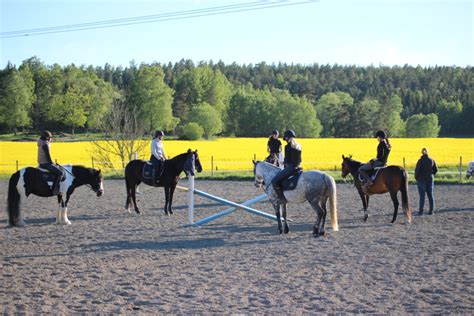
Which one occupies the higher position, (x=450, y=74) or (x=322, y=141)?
(x=450, y=74)

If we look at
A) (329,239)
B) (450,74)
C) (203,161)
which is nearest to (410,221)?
(329,239)

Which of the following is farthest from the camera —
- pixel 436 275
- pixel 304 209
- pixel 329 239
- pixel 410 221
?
pixel 304 209

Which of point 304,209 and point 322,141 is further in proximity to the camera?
point 322,141

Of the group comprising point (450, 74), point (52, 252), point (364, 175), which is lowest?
point (52, 252)

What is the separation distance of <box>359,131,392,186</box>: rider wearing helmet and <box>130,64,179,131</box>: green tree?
65.4 meters

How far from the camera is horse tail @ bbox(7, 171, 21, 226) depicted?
1438 centimetres

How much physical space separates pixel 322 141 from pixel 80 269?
59530 millimetres

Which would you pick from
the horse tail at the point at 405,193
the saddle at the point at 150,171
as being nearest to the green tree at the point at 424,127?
the horse tail at the point at 405,193

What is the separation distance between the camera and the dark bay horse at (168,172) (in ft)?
53.5

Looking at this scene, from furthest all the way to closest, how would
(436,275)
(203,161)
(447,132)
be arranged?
1. (447,132)
2. (203,161)
3. (436,275)

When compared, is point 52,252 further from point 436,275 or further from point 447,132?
point 447,132

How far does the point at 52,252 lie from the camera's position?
1139cm

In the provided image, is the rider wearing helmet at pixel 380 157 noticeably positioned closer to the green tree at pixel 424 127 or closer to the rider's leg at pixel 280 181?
the rider's leg at pixel 280 181

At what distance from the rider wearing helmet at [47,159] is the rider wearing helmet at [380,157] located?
27.8 ft
